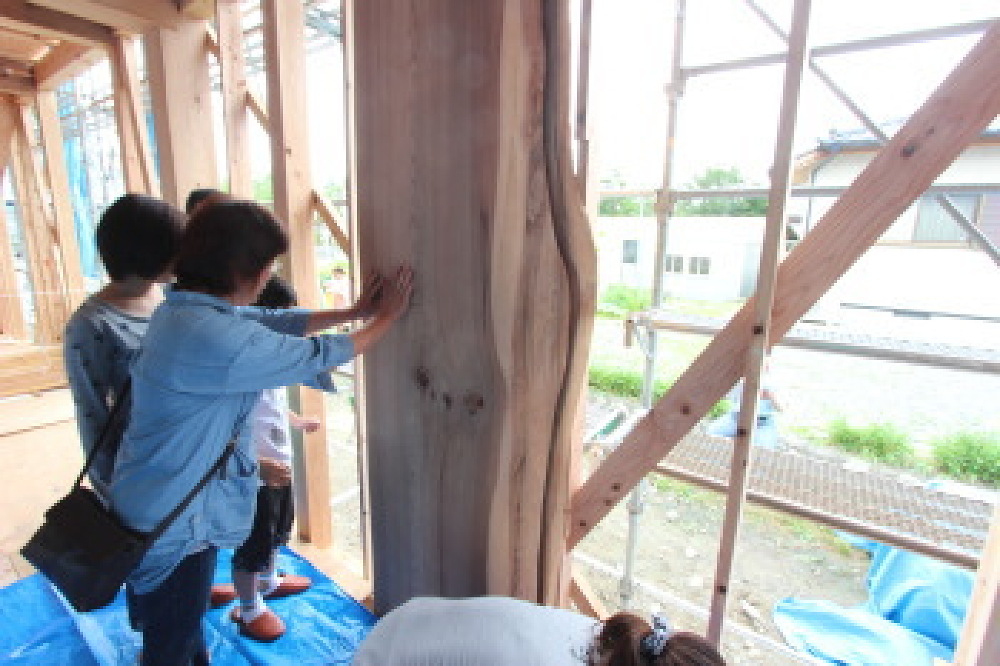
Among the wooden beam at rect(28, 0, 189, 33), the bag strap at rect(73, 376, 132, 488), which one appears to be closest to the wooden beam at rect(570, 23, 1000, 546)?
the bag strap at rect(73, 376, 132, 488)

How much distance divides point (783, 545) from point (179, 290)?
16.4 feet

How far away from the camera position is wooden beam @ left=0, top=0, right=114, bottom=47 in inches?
78.2

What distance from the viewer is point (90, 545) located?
1011 mm

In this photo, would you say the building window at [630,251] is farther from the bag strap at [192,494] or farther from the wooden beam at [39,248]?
the wooden beam at [39,248]

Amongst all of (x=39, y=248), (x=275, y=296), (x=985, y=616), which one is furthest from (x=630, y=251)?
(x=39, y=248)

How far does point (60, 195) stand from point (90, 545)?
14.5 feet

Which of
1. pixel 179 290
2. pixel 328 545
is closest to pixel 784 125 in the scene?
pixel 179 290

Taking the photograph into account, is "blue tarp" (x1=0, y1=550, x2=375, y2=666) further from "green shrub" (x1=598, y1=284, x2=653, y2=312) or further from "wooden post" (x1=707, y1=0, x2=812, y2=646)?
"green shrub" (x1=598, y1=284, x2=653, y2=312)

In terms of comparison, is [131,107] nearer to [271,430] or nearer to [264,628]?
[271,430]

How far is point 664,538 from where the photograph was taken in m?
4.39

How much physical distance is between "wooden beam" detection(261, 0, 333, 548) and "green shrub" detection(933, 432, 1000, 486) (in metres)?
6.64

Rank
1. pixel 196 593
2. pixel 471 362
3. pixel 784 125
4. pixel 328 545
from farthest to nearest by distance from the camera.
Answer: pixel 328 545, pixel 196 593, pixel 471 362, pixel 784 125

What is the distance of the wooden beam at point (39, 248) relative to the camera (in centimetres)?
430

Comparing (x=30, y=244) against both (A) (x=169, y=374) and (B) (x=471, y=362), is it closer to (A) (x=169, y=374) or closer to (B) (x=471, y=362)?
(A) (x=169, y=374)
